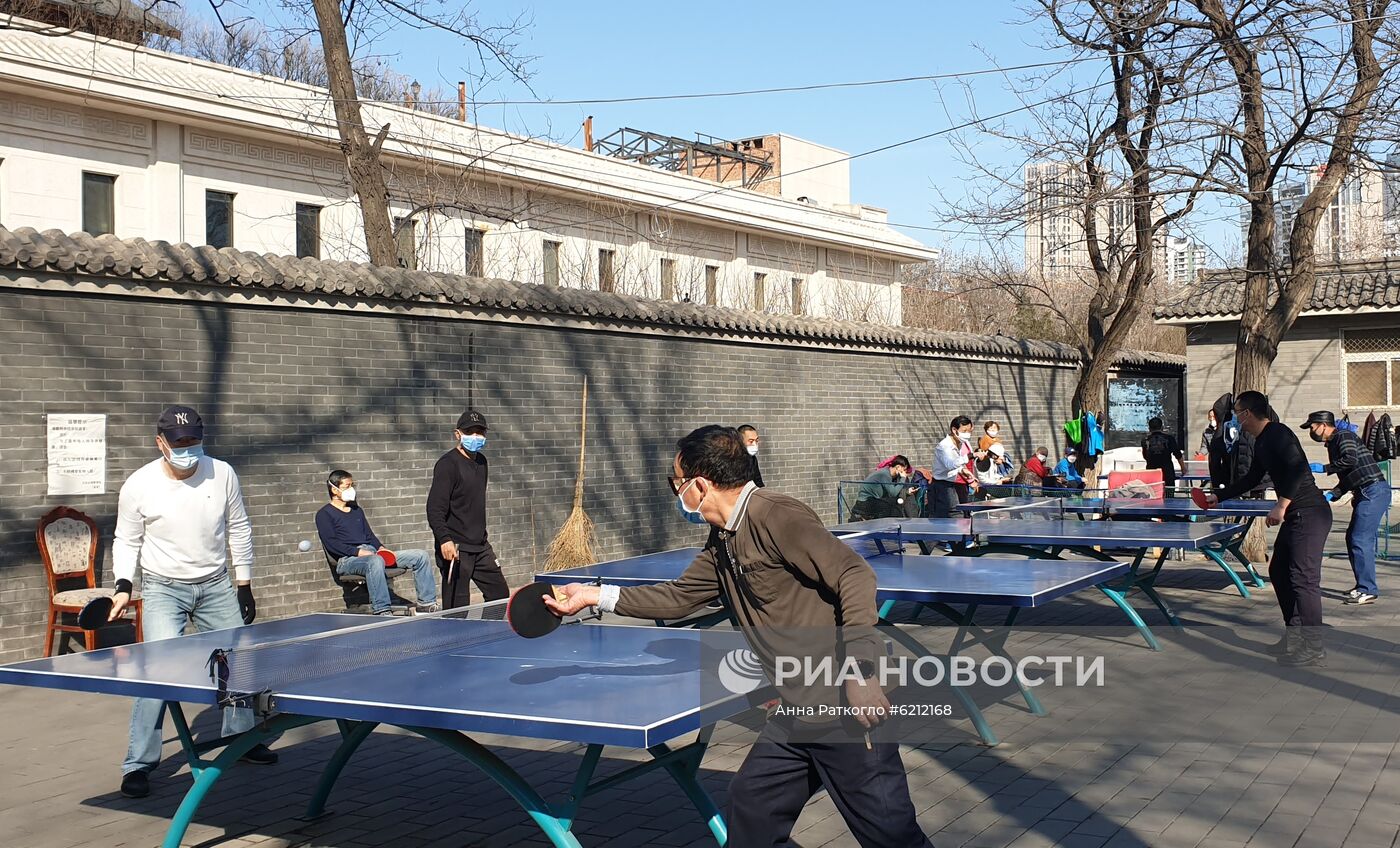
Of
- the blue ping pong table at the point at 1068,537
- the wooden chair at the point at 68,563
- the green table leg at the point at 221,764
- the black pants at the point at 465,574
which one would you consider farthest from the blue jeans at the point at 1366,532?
the wooden chair at the point at 68,563

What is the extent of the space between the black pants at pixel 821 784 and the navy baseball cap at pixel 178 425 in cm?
373

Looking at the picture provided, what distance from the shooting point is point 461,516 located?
9.51 metres

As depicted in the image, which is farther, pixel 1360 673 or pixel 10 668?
pixel 1360 673

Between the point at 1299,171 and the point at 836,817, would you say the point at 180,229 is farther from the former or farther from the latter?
the point at 836,817

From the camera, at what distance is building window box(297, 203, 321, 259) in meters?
24.6

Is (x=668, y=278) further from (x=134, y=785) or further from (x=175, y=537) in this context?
(x=134, y=785)

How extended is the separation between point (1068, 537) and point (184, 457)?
6.10 m

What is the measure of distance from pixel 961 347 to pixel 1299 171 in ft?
27.2

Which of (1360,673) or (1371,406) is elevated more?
(1371,406)

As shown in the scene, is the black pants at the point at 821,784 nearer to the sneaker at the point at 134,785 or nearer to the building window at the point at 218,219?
the sneaker at the point at 134,785

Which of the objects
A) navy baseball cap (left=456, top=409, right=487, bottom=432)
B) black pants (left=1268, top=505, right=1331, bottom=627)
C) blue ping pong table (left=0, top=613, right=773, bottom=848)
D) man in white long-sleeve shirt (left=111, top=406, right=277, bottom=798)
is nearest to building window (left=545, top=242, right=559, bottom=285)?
navy baseball cap (left=456, top=409, right=487, bottom=432)

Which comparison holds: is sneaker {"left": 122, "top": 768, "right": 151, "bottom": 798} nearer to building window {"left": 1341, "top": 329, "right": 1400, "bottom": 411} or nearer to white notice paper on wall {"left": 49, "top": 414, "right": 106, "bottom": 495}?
white notice paper on wall {"left": 49, "top": 414, "right": 106, "bottom": 495}

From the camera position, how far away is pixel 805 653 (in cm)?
410

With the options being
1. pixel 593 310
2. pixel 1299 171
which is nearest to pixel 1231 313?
pixel 1299 171
